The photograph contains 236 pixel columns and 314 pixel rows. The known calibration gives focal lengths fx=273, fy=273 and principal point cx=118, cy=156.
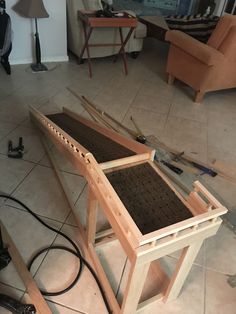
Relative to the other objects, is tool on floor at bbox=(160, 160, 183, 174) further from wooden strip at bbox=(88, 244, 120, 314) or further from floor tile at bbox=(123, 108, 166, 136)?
wooden strip at bbox=(88, 244, 120, 314)

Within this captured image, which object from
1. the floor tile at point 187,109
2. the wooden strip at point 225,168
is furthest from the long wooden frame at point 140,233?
the floor tile at point 187,109

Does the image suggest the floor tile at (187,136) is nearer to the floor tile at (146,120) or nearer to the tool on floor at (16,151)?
the floor tile at (146,120)

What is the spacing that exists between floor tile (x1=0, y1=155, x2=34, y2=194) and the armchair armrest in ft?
6.20

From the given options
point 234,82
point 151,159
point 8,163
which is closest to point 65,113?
point 8,163

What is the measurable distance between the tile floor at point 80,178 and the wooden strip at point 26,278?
4 cm

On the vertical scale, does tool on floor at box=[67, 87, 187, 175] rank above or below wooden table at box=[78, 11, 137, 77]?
below

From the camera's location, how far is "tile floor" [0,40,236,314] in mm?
1280

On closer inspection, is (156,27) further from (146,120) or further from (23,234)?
(23,234)

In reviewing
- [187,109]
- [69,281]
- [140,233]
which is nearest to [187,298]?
[69,281]

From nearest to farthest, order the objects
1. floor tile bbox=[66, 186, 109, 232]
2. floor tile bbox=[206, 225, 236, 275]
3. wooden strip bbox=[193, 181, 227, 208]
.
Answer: wooden strip bbox=[193, 181, 227, 208]
floor tile bbox=[206, 225, 236, 275]
floor tile bbox=[66, 186, 109, 232]

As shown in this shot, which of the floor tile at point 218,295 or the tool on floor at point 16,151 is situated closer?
the floor tile at point 218,295

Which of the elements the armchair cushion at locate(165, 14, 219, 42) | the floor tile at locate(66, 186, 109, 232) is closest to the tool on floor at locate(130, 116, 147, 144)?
the floor tile at locate(66, 186, 109, 232)

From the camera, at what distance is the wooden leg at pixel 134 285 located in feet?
2.88

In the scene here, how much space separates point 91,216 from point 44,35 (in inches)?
108
